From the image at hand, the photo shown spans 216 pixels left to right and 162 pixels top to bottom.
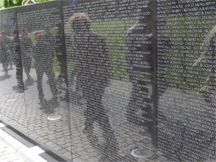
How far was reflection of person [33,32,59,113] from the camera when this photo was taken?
449 cm

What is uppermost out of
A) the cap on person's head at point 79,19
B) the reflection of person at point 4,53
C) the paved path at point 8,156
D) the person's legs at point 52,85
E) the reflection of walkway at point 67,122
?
the cap on person's head at point 79,19

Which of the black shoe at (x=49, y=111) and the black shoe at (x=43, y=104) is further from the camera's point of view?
the black shoe at (x=43, y=104)

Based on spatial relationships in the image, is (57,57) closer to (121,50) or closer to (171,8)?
(121,50)

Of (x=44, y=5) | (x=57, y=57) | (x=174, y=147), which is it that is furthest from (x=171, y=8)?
(x=44, y=5)

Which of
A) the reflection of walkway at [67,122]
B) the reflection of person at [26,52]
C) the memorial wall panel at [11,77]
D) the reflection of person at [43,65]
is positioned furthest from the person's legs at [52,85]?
the memorial wall panel at [11,77]

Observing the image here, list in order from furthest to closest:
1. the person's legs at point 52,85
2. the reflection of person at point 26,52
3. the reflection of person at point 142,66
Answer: the reflection of person at point 26,52 < the person's legs at point 52,85 < the reflection of person at point 142,66

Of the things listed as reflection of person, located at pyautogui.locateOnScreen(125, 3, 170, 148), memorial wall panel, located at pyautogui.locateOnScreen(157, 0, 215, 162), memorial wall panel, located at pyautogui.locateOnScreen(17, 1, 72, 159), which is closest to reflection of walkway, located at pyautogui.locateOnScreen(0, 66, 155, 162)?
memorial wall panel, located at pyautogui.locateOnScreen(17, 1, 72, 159)

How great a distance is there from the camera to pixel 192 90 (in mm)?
2432

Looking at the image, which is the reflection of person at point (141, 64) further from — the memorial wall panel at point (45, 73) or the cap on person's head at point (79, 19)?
the memorial wall panel at point (45, 73)

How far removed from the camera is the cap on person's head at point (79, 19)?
357cm

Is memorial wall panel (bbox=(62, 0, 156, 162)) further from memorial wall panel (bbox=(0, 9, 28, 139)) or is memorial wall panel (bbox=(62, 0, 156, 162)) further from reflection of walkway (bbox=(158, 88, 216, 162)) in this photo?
memorial wall panel (bbox=(0, 9, 28, 139))

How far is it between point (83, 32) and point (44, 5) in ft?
3.90

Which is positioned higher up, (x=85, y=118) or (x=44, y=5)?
(x=44, y=5)

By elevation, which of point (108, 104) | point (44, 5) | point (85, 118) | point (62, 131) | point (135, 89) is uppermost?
point (44, 5)
